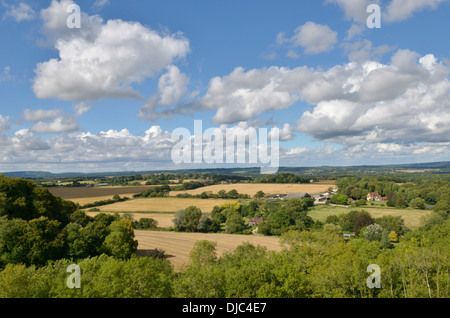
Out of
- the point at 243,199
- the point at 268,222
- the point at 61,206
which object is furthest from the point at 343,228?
the point at 61,206

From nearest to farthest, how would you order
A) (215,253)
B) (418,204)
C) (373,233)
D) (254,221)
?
(215,253) < (373,233) < (254,221) < (418,204)

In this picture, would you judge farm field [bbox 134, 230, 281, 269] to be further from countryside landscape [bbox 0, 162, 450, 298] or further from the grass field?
the grass field

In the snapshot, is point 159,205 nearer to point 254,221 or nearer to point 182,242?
point 254,221

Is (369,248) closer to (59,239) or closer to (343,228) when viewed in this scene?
(343,228)

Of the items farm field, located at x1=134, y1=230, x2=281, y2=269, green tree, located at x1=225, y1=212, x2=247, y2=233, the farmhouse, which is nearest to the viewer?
farm field, located at x1=134, y1=230, x2=281, y2=269

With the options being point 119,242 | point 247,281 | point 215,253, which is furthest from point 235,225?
point 247,281

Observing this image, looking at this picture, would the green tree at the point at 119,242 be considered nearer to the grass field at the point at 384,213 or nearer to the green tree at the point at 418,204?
the grass field at the point at 384,213

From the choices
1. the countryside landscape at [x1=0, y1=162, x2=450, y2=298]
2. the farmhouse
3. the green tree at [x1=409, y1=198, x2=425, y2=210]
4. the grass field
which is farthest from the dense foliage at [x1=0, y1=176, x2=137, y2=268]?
the green tree at [x1=409, y1=198, x2=425, y2=210]
